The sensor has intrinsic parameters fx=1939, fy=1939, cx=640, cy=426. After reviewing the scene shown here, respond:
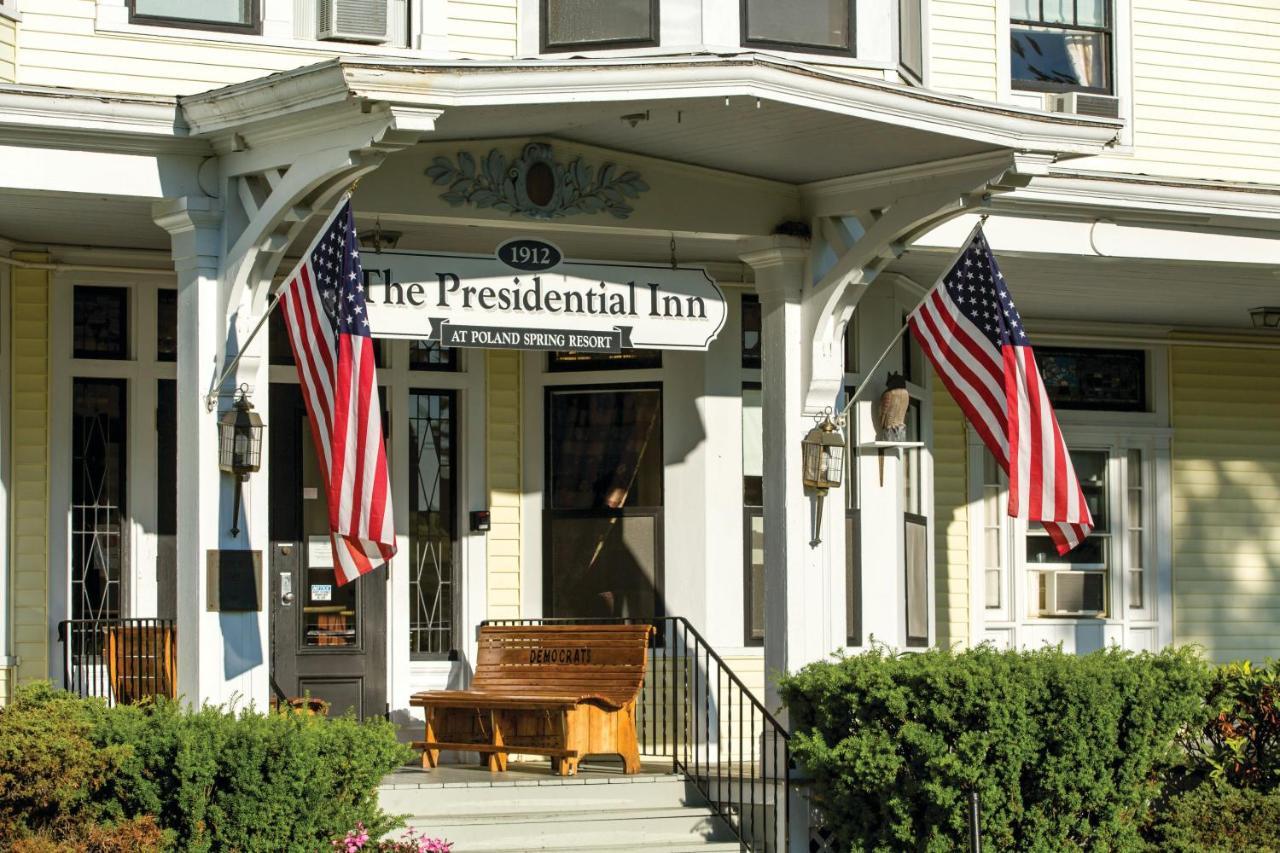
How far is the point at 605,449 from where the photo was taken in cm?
1323

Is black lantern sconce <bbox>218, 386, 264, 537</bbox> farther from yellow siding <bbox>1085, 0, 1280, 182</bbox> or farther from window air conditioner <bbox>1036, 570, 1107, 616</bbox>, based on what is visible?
window air conditioner <bbox>1036, 570, 1107, 616</bbox>

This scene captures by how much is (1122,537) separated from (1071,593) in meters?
0.63

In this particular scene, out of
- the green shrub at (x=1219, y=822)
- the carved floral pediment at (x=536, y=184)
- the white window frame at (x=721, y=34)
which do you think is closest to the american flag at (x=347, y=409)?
the carved floral pediment at (x=536, y=184)

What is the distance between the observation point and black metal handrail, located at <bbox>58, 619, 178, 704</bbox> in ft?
37.9

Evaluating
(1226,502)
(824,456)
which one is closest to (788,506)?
(824,456)

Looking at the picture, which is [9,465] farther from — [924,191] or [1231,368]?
[1231,368]

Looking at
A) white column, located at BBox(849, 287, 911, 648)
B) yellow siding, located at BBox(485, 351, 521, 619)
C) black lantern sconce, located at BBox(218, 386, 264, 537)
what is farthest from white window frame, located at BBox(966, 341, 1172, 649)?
black lantern sconce, located at BBox(218, 386, 264, 537)

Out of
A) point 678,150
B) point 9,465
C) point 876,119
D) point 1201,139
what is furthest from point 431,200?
point 1201,139

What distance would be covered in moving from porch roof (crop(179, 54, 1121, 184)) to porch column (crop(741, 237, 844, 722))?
728 millimetres

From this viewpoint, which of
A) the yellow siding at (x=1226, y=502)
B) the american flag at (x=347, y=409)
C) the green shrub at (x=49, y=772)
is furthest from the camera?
the yellow siding at (x=1226, y=502)

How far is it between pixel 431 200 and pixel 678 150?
1443mm

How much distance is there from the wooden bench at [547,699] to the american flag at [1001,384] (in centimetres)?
248

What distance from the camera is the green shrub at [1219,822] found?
34.6ft

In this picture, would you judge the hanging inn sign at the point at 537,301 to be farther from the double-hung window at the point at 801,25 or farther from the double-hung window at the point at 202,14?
the double-hung window at the point at 202,14
